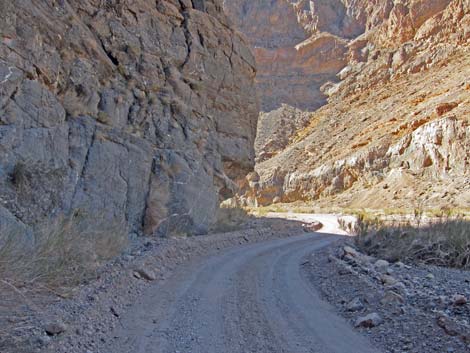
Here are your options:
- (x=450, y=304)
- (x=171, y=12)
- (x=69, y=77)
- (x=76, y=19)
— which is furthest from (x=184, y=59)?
(x=450, y=304)

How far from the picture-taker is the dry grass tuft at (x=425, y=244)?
995 centimetres

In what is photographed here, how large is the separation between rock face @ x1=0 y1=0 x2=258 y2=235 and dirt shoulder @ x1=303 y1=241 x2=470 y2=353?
595 cm

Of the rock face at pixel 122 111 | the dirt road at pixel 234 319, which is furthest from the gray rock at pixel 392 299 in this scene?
the rock face at pixel 122 111

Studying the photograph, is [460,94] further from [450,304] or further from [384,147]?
[450,304]

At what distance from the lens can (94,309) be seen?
5.32m

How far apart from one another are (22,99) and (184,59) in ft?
29.7

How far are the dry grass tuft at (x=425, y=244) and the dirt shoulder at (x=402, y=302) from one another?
1.02 metres

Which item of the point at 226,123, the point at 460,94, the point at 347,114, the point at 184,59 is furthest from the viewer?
the point at 347,114

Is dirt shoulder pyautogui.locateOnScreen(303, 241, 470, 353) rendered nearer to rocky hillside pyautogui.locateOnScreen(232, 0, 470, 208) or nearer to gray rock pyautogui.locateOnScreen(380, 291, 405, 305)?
gray rock pyautogui.locateOnScreen(380, 291, 405, 305)

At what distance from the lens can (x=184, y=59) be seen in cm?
1722

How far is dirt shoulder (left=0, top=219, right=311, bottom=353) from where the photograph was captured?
4.01 meters

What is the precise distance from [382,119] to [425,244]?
45541 millimetres

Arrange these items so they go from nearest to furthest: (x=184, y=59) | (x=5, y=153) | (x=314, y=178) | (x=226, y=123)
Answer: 1. (x=5, y=153)
2. (x=184, y=59)
3. (x=226, y=123)
4. (x=314, y=178)

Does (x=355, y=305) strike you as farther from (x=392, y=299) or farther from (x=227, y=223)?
(x=227, y=223)
